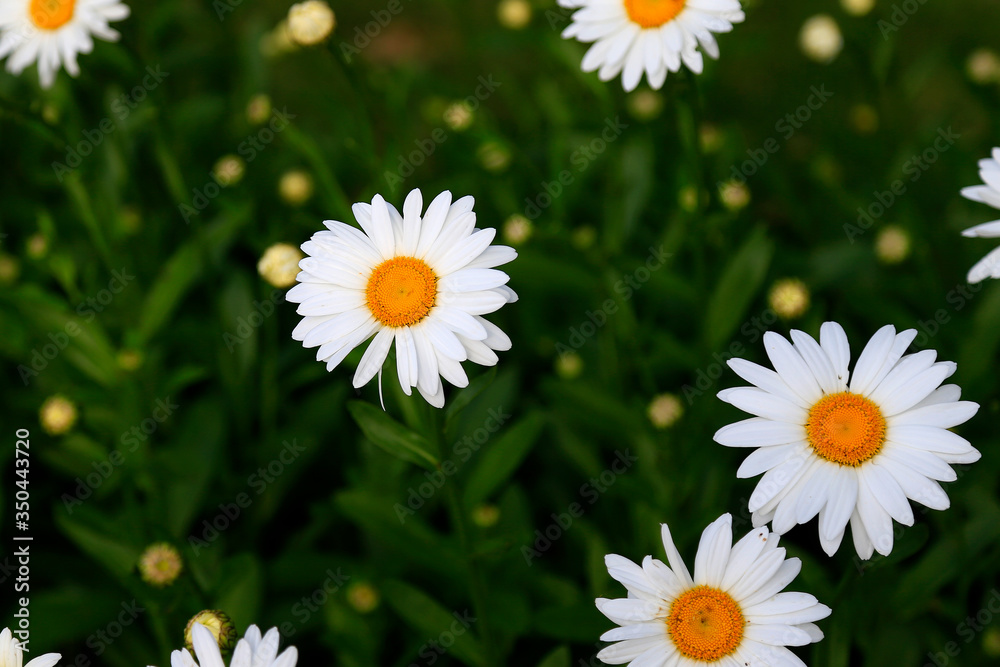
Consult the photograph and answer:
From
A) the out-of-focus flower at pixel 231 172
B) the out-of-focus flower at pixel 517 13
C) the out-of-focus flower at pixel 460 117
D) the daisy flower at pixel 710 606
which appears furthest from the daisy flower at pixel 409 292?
the out-of-focus flower at pixel 517 13

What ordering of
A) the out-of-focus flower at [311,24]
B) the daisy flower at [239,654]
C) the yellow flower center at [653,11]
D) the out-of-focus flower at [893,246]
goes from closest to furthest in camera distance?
the daisy flower at [239,654] → the yellow flower center at [653,11] → the out-of-focus flower at [311,24] → the out-of-focus flower at [893,246]

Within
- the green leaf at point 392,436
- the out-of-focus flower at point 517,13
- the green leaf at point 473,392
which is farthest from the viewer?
the out-of-focus flower at point 517,13

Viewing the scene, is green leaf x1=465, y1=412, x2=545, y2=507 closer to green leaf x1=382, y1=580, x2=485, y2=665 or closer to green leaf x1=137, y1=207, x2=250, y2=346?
green leaf x1=382, y1=580, x2=485, y2=665

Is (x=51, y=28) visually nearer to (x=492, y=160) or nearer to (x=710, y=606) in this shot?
(x=492, y=160)

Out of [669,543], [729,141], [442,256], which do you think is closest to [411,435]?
[442,256]

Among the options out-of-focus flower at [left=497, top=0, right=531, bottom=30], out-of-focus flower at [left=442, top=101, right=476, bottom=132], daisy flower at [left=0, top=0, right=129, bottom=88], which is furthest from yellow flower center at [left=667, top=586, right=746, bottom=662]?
out-of-focus flower at [left=497, top=0, right=531, bottom=30]

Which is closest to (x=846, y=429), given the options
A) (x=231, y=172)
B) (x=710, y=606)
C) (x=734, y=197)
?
(x=710, y=606)

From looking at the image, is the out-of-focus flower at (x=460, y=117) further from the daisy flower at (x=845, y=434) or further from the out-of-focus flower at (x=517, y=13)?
the daisy flower at (x=845, y=434)
